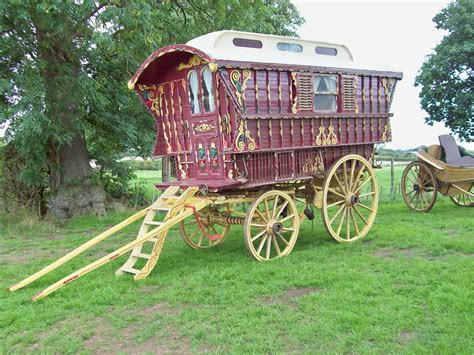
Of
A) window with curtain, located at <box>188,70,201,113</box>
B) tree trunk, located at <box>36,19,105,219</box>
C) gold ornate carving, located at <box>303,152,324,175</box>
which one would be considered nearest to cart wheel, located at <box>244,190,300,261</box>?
gold ornate carving, located at <box>303,152,324,175</box>

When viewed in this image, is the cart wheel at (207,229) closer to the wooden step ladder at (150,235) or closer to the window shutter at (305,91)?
the wooden step ladder at (150,235)

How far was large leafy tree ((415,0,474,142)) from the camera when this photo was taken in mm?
→ 16453

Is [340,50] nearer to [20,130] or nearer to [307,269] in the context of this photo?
[307,269]

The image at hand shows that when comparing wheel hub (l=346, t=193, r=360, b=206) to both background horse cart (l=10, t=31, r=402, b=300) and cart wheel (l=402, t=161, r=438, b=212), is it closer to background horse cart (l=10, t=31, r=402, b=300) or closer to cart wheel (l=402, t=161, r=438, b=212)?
background horse cart (l=10, t=31, r=402, b=300)

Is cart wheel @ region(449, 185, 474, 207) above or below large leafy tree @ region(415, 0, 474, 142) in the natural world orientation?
below

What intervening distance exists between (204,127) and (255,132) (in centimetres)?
80

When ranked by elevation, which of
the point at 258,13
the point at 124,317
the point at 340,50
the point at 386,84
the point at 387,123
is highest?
the point at 258,13

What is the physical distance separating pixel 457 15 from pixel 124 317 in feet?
53.2

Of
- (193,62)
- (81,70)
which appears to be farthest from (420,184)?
(81,70)

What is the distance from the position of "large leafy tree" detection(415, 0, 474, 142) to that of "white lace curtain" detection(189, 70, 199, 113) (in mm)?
12319

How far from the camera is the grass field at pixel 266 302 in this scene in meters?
4.32

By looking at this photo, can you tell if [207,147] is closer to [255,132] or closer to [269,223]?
[255,132]

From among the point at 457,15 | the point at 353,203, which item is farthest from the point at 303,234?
the point at 457,15

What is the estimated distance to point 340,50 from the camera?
27.9 feet
